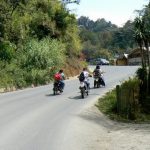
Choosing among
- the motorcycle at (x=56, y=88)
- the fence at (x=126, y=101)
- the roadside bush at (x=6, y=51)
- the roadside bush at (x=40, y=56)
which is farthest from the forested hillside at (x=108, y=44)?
the fence at (x=126, y=101)

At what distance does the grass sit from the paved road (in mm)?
660

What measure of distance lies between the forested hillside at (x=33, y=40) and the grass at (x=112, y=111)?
39.0 feet

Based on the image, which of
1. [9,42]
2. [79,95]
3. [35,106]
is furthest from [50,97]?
[9,42]

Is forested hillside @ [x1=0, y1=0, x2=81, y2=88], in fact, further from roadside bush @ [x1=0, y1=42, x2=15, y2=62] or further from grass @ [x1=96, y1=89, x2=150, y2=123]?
grass @ [x1=96, y1=89, x2=150, y2=123]

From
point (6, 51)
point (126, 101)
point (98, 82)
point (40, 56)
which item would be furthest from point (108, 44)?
point (126, 101)

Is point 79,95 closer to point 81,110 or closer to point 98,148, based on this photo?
point 81,110


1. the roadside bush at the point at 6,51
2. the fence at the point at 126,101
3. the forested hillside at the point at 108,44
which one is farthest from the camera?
the forested hillside at the point at 108,44

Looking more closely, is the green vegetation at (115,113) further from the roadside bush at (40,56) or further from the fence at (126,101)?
the roadside bush at (40,56)

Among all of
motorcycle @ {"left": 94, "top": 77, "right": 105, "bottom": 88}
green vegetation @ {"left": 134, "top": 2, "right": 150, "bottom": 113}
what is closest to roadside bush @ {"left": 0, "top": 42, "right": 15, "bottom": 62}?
motorcycle @ {"left": 94, "top": 77, "right": 105, "bottom": 88}

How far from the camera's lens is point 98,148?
13.7m

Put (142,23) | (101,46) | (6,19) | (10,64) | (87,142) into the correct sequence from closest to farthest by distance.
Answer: (87,142) < (142,23) < (10,64) < (6,19) < (101,46)

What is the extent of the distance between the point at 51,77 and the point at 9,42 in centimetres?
541

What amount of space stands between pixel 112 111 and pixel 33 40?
27048 mm

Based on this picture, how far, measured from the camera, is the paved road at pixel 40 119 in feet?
46.7
